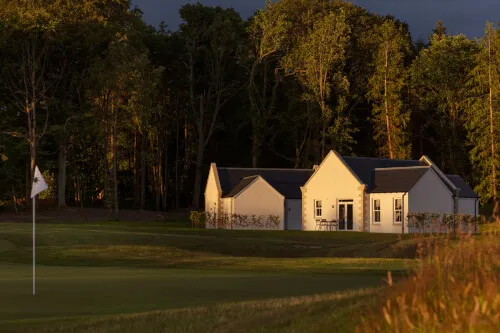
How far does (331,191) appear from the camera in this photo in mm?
68125

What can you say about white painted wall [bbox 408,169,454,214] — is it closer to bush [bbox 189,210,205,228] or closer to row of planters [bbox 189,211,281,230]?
row of planters [bbox 189,211,281,230]

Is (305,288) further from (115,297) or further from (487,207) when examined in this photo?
(487,207)

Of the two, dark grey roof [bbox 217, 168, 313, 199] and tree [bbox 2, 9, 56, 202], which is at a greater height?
tree [bbox 2, 9, 56, 202]

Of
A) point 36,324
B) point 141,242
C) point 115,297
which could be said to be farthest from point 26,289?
point 141,242

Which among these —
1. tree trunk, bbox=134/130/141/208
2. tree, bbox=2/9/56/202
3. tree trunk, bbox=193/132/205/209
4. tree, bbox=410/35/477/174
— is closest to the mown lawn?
tree, bbox=2/9/56/202

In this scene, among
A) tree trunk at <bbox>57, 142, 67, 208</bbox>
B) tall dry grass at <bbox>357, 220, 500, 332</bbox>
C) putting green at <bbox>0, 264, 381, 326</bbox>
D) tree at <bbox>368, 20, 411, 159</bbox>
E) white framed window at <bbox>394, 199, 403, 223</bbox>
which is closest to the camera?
tall dry grass at <bbox>357, 220, 500, 332</bbox>

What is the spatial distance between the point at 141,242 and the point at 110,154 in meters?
40.8

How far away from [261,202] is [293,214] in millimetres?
2914

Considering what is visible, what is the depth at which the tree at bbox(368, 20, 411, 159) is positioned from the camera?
88.7 metres

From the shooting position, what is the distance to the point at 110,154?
85.3 metres

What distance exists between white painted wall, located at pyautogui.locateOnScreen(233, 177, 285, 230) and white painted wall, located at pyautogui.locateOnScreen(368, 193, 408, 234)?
1009cm

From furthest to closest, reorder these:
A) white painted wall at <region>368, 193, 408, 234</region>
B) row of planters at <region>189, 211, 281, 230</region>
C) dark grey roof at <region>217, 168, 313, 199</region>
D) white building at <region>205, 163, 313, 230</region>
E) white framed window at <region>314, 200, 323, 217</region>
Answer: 1. dark grey roof at <region>217, 168, 313, 199</region>
2. white building at <region>205, 163, 313, 230</region>
3. row of planters at <region>189, 211, 281, 230</region>
4. white framed window at <region>314, 200, 323, 217</region>
5. white painted wall at <region>368, 193, 408, 234</region>

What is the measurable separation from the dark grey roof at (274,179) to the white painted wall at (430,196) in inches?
494

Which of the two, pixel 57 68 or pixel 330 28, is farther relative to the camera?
pixel 330 28
